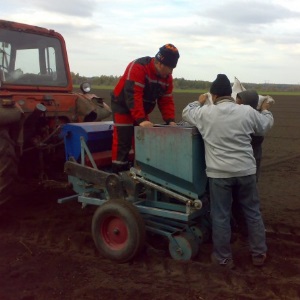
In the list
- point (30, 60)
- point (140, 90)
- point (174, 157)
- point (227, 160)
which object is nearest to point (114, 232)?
point (174, 157)

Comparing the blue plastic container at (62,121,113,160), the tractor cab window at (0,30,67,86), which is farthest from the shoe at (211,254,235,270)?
the tractor cab window at (0,30,67,86)

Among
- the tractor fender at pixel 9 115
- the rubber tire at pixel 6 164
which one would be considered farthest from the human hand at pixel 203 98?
the rubber tire at pixel 6 164

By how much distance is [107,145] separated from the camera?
540 centimetres

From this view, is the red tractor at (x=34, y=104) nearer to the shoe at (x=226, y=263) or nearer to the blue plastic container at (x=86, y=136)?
the blue plastic container at (x=86, y=136)

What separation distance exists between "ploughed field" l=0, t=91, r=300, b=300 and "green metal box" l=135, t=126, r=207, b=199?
2.19 feet

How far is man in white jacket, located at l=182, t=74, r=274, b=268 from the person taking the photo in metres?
4.10

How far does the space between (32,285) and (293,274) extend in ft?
6.97

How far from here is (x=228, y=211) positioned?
4203 mm

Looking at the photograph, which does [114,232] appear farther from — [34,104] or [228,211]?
[34,104]

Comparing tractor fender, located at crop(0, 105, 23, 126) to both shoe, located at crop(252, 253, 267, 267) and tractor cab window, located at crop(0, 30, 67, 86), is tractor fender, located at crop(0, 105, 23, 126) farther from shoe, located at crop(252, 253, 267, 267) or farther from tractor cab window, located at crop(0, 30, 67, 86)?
shoe, located at crop(252, 253, 267, 267)

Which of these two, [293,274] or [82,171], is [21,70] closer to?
[82,171]

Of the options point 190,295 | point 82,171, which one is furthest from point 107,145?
point 190,295

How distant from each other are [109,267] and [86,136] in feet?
4.69

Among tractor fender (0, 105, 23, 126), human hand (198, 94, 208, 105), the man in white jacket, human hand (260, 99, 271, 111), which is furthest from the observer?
tractor fender (0, 105, 23, 126)
